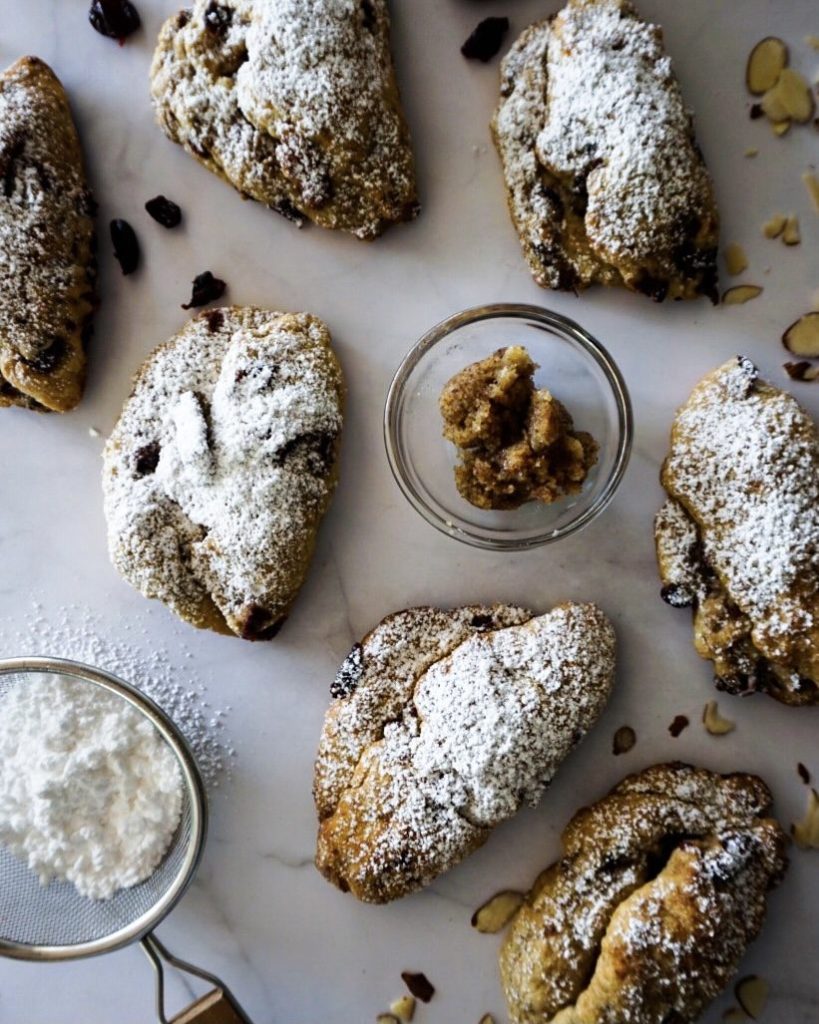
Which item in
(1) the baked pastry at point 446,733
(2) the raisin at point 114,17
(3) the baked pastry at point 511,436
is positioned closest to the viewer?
(3) the baked pastry at point 511,436

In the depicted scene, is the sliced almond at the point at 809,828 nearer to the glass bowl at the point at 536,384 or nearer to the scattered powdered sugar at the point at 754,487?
the scattered powdered sugar at the point at 754,487

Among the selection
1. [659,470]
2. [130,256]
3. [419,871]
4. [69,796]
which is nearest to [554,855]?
[419,871]

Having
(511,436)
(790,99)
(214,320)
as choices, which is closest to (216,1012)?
(511,436)

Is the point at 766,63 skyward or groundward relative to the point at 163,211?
skyward

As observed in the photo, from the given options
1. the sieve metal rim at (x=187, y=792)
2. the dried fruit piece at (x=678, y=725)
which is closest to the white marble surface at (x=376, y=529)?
the dried fruit piece at (x=678, y=725)

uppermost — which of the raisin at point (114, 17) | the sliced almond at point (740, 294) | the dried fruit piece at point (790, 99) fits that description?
the dried fruit piece at point (790, 99)

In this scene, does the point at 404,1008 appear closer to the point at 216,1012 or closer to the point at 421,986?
the point at 421,986

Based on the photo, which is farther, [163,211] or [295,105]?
[163,211]

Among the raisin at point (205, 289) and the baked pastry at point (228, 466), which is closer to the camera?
the baked pastry at point (228, 466)
